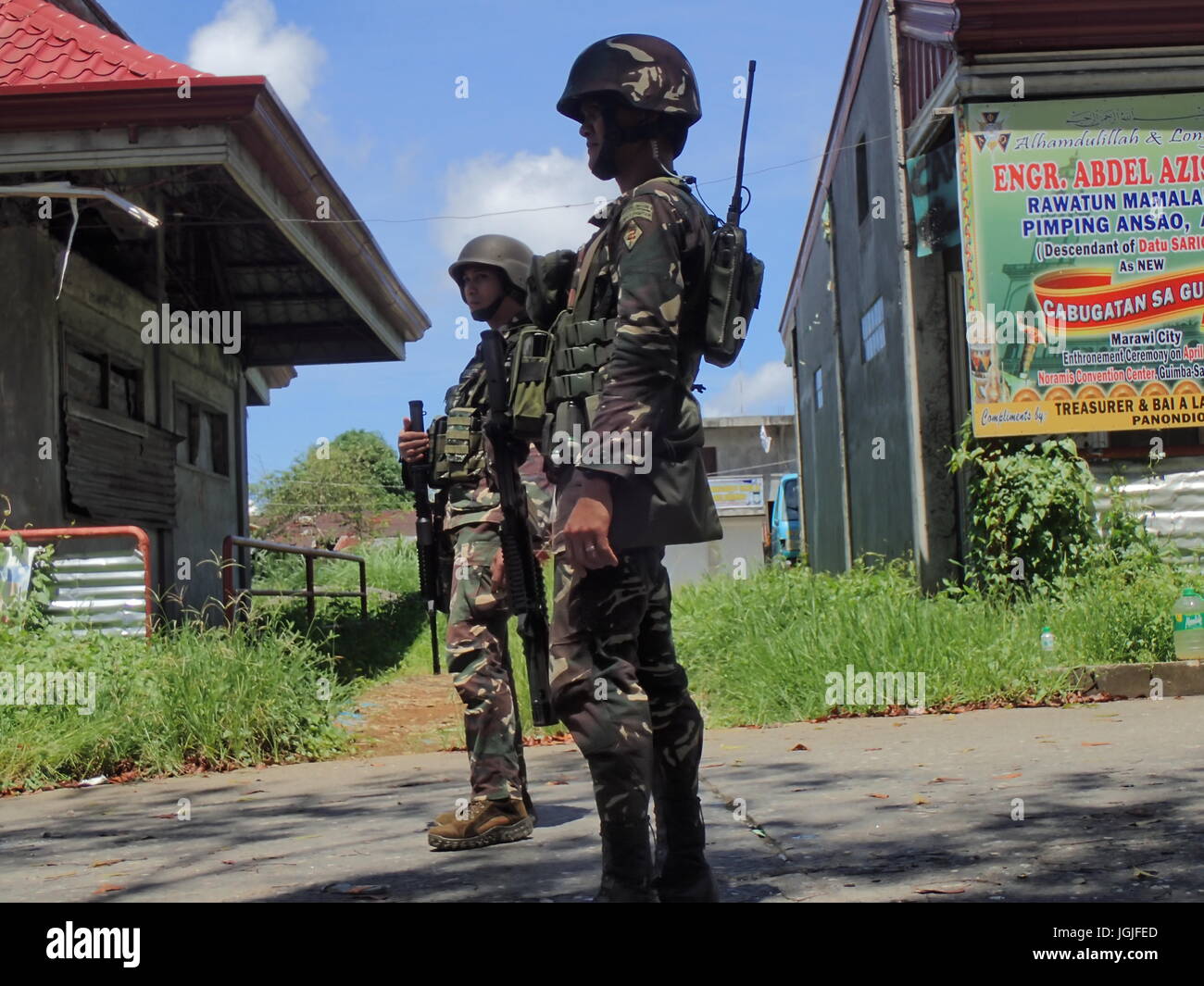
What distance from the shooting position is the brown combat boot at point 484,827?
3.98 metres

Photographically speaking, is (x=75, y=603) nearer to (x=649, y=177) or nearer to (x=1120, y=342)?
(x=649, y=177)

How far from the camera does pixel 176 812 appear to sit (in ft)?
16.3

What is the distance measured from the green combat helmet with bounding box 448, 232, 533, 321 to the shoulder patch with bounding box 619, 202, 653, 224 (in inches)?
58.0

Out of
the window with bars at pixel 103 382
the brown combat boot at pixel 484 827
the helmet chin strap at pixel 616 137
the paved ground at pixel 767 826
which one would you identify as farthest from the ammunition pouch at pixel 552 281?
the window with bars at pixel 103 382

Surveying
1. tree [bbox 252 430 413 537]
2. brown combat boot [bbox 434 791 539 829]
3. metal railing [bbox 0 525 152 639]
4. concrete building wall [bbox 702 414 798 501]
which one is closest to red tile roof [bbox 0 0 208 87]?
metal railing [bbox 0 525 152 639]

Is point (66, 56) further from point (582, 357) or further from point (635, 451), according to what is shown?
point (635, 451)

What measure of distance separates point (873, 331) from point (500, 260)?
8.51 metres

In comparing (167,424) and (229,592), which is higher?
(167,424)

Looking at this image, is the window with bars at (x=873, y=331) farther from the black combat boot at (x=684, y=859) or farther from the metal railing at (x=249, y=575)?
the black combat boot at (x=684, y=859)

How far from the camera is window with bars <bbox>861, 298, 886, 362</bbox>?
1184cm

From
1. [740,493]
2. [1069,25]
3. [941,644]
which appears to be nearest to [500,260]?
[941,644]

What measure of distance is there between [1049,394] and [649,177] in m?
6.15
